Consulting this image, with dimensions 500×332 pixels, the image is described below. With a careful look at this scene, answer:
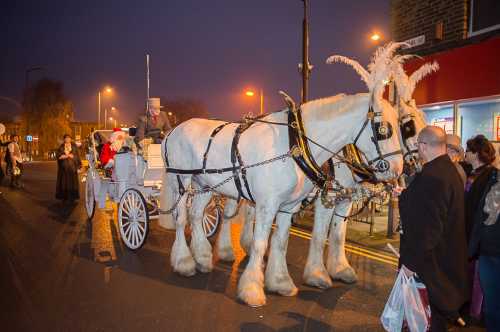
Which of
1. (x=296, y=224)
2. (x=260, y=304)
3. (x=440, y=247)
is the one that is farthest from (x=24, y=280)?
(x=296, y=224)

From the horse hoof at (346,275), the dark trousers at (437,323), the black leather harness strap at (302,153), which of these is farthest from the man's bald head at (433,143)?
the horse hoof at (346,275)

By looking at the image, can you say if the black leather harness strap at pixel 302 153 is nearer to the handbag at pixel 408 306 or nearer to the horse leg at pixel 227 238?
the handbag at pixel 408 306

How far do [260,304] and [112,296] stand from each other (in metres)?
1.78

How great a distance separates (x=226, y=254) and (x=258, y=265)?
1.95 metres

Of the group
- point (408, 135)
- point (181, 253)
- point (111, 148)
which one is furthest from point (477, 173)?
point (111, 148)

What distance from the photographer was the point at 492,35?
29.2 feet

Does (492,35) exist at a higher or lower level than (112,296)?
higher

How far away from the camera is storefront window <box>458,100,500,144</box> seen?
8781mm

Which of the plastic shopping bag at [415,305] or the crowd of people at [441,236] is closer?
the crowd of people at [441,236]

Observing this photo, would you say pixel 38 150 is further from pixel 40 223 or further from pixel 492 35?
pixel 492 35

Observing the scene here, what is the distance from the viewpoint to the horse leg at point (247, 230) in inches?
278

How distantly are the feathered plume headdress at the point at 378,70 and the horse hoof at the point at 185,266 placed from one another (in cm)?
328

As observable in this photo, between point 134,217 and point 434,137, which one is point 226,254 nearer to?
point 134,217

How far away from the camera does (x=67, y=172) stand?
12.7 meters
